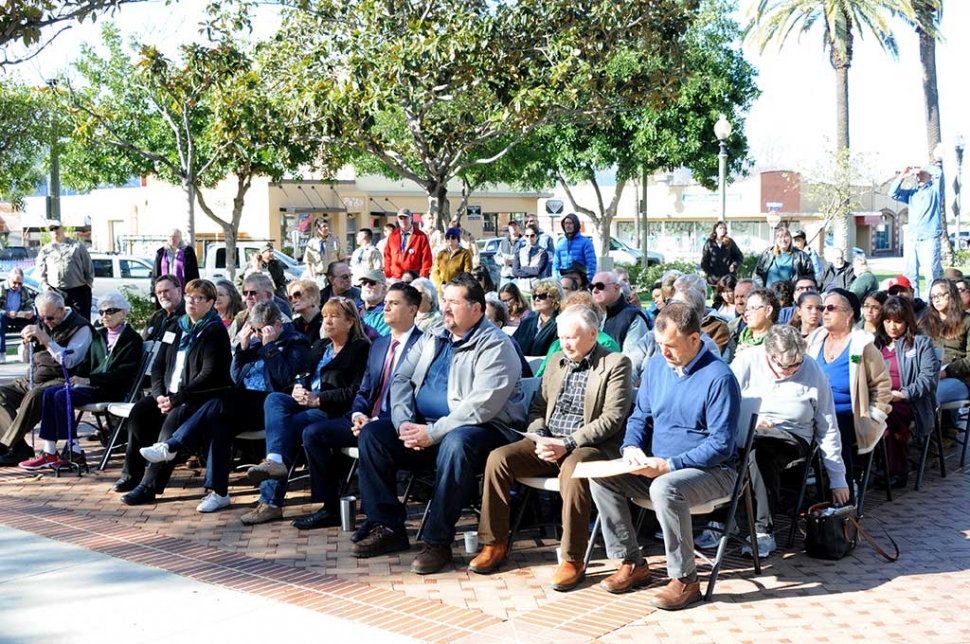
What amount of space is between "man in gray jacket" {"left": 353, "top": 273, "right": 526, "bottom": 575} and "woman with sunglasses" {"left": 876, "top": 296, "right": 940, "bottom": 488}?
2.86 meters

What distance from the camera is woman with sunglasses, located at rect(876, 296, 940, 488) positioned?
7.64 meters

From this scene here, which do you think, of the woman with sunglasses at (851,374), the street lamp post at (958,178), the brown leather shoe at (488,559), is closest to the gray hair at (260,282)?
the brown leather shoe at (488,559)

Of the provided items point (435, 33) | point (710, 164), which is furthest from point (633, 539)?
point (710, 164)

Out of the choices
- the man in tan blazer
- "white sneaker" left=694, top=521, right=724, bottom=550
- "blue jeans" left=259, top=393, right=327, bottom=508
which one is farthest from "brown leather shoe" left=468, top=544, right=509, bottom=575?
Answer: "blue jeans" left=259, top=393, right=327, bottom=508

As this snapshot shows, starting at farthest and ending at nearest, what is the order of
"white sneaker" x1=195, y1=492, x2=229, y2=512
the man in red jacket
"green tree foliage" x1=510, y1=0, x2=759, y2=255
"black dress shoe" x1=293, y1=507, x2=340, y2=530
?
"green tree foliage" x1=510, y1=0, x2=759, y2=255, the man in red jacket, "white sneaker" x1=195, y1=492, x2=229, y2=512, "black dress shoe" x1=293, y1=507, x2=340, y2=530

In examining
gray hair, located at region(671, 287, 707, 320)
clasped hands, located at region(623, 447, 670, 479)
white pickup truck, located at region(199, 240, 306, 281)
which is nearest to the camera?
clasped hands, located at region(623, 447, 670, 479)

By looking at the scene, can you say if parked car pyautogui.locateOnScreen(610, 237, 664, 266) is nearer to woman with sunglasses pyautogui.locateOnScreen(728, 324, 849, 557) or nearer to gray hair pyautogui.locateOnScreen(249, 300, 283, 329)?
gray hair pyautogui.locateOnScreen(249, 300, 283, 329)

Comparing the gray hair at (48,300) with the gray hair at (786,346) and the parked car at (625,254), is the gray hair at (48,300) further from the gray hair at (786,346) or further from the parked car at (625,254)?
the parked car at (625,254)

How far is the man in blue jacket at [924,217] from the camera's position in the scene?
13.7 metres

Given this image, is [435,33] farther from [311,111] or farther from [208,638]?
[208,638]

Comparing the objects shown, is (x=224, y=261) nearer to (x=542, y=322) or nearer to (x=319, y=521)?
(x=542, y=322)

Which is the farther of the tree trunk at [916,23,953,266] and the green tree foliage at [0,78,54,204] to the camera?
the green tree foliage at [0,78,54,204]

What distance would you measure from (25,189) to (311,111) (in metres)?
32.6

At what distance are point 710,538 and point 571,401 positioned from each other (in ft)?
3.88
